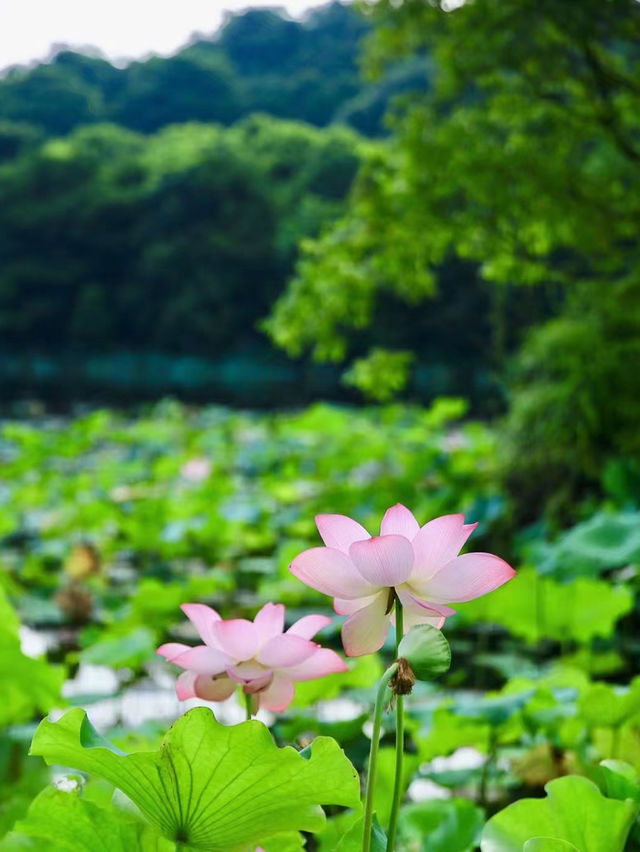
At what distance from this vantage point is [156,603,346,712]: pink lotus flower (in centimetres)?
44

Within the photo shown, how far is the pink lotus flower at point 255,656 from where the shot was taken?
445mm

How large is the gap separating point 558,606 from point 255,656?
79 centimetres

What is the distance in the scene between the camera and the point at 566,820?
47 centimetres

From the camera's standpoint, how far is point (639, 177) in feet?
9.47

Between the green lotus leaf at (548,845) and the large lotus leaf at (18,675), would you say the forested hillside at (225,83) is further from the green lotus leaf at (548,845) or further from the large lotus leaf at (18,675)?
the green lotus leaf at (548,845)

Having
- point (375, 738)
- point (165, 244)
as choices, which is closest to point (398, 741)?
point (375, 738)

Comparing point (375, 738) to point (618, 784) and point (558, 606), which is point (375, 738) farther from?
point (558, 606)

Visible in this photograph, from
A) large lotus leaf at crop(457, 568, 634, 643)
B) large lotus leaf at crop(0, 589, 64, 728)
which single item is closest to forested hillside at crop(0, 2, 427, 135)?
large lotus leaf at crop(457, 568, 634, 643)

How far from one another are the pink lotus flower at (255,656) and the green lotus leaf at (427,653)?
0.09m

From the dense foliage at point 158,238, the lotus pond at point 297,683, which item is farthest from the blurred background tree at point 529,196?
the dense foliage at point 158,238

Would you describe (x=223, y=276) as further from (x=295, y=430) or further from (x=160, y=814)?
(x=160, y=814)

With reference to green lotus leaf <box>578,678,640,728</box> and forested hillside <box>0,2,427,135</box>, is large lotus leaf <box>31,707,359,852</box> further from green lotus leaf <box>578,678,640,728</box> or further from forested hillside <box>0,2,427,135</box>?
forested hillside <box>0,2,427,135</box>

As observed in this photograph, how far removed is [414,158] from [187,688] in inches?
105

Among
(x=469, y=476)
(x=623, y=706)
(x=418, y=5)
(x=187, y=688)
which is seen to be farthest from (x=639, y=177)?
(x=187, y=688)
